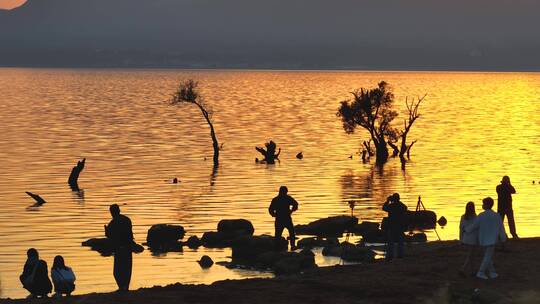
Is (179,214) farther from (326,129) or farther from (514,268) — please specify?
(326,129)

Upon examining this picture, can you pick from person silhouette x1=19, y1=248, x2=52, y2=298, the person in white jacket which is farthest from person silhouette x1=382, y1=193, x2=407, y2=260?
person silhouette x1=19, y1=248, x2=52, y2=298

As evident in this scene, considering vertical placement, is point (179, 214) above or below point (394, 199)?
below

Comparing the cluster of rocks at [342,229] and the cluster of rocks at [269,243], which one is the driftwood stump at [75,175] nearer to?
the cluster of rocks at [269,243]

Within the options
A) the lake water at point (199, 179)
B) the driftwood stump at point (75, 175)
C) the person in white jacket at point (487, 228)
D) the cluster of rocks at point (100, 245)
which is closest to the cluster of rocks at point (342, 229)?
the lake water at point (199, 179)

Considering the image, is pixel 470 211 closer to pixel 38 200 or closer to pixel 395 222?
pixel 395 222

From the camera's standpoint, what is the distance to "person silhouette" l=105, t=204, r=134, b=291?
27172mm

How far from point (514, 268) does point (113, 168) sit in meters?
60.6

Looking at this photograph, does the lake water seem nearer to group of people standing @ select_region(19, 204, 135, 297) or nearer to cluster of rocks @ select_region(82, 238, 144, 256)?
cluster of rocks @ select_region(82, 238, 144, 256)

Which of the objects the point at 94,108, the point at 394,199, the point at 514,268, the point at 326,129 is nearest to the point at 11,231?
the point at 394,199

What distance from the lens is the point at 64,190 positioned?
233ft

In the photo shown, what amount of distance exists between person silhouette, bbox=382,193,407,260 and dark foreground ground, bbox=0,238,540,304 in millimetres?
1834

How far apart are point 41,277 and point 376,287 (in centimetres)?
965

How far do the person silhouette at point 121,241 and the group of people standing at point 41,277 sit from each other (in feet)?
8.81

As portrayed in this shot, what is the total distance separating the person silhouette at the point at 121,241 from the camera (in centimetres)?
2717
